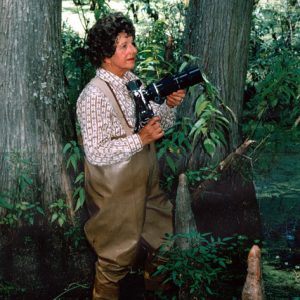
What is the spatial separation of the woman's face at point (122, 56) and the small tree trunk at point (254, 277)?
135cm

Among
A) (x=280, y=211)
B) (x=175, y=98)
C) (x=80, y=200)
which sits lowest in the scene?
(x=280, y=211)

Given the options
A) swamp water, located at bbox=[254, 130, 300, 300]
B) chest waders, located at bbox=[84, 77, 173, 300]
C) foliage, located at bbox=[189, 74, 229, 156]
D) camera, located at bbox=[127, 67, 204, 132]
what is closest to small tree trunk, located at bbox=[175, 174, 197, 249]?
chest waders, located at bbox=[84, 77, 173, 300]

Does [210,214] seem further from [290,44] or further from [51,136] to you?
[290,44]

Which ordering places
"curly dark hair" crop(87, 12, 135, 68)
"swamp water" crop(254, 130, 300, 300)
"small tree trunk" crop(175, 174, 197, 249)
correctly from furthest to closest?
"swamp water" crop(254, 130, 300, 300)
"small tree trunk" crop(175, 174, 197, 249)
"curly dark hair" crop(87, 12, 135, 68)

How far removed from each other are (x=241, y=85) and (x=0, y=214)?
2.32m

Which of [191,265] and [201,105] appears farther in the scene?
[201,105]

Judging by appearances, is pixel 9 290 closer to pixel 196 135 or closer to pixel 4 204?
pixel 4 204

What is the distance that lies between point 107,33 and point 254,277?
1.58 m

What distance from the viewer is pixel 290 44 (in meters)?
7.66

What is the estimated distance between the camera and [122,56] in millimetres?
3230

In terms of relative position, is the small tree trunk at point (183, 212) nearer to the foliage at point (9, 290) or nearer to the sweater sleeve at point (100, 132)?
the sweater sleeve at point (100, 132)

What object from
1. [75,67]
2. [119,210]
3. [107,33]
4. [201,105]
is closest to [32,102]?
[107,33]

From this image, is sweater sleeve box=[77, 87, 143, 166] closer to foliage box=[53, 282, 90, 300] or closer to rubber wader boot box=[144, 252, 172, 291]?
rubber wader boot box=[144, 252, 172, 291]

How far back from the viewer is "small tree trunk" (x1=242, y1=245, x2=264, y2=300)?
2457mm
